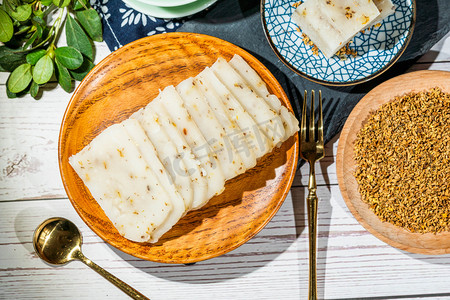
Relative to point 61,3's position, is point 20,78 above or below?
below

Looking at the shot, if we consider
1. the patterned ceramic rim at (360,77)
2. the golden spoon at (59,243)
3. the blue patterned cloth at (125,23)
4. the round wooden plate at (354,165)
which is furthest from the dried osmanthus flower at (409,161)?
the golden spoon at (59,243)

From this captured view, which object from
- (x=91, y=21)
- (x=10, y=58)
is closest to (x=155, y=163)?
(x=91, y=21)

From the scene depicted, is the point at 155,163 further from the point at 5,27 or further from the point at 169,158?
the point at 5,27

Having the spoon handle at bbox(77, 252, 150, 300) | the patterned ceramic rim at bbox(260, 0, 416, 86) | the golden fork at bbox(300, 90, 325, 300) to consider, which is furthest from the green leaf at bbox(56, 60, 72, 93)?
the golden fork at bbox(300, 90, 325, 300)

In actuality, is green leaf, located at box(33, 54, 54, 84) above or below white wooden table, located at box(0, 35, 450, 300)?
above

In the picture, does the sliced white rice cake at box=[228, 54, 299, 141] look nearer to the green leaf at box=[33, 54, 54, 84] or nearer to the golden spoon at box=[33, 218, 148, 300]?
the green leaf at box=[33, 54, 54, 84]

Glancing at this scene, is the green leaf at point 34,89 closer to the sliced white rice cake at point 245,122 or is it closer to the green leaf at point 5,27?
the green leaf at point 5,27

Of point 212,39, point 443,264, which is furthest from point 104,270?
point 443,264
